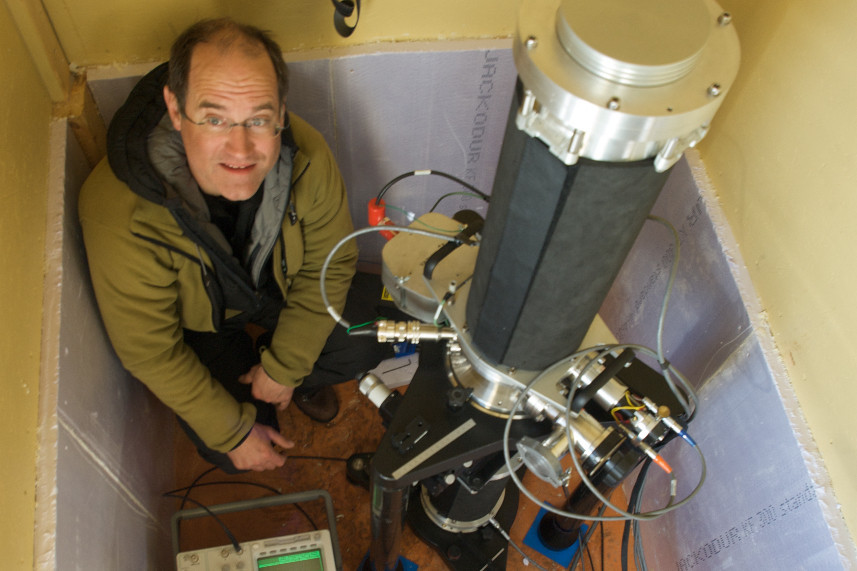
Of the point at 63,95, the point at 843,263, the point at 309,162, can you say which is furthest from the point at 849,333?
the point at 63,95

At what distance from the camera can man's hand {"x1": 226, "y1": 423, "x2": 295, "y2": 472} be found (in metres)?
1.40

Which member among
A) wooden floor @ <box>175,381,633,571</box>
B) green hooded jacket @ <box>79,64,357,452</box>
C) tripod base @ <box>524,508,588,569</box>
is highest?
green hooded jacket @ <box>79,64,357,452</box>

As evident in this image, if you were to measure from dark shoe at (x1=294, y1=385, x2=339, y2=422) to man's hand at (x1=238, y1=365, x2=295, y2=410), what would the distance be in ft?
0.54

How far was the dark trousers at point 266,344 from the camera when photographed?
1475 millimetres

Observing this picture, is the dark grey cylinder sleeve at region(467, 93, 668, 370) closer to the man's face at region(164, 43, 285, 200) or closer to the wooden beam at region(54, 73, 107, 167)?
the man's face at region(164, 43, 285, 200)

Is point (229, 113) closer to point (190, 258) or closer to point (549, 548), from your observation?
point (190, 258)

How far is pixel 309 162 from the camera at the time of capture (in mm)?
1250

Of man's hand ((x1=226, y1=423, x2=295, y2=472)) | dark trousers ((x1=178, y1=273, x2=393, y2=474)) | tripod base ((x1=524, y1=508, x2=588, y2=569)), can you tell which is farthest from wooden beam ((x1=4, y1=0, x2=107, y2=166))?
tripod base ((x1=524, y1=508, x2=588, y2=569))

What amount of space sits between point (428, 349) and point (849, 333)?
635 mm

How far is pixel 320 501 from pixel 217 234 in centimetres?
79

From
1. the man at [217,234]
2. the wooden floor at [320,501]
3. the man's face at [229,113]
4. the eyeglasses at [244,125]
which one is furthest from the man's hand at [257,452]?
the eyeglasses at [244,125]

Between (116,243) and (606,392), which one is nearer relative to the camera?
(606,392)

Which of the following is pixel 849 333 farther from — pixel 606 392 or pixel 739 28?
pixel 739 28

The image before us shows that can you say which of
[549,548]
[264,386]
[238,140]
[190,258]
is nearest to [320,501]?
[264,386]
